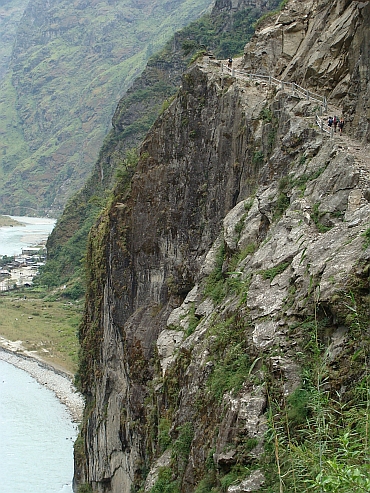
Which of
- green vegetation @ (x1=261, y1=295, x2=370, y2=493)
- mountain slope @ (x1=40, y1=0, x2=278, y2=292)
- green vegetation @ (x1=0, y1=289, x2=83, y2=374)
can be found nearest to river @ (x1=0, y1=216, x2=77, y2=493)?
green vegetation @ (x1=0, y1=289, x2=83, y2=374)

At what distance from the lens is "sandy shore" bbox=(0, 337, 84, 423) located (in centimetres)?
4700

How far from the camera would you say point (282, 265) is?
1218cm

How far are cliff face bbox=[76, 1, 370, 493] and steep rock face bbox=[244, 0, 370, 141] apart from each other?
0.08 meters

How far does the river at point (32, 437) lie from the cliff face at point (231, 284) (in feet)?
17.6

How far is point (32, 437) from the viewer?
40.3 meters

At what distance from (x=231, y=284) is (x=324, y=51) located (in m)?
8.97

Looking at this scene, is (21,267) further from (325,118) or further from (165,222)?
(325,118)

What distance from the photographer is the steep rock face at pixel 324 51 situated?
1623 cm

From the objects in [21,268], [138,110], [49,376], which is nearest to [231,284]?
[49,376]

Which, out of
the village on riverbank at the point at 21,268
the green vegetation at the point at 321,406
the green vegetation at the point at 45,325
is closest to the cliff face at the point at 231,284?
the green vegetation at the point at 321,406

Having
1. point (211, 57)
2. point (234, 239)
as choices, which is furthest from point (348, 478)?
point (211, 57)

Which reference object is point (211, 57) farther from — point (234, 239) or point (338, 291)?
point (338, 291)

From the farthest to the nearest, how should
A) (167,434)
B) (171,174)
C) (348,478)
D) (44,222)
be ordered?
(44,222)
(171,174)
(167,434)
(348,478)

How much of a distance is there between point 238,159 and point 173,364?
7217mm
